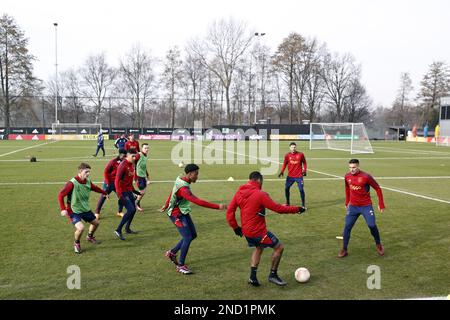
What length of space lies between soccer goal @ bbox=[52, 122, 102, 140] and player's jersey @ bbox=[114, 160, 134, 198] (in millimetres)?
56524

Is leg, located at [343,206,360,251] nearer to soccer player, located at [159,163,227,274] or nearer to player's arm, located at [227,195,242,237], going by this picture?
player's arm, located at [227,195,242,237]

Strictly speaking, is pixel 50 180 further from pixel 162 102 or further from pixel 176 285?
pixel 162 102

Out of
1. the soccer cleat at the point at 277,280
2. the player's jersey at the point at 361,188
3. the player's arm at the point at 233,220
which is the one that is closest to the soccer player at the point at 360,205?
the player's jersey at the point at 361,188

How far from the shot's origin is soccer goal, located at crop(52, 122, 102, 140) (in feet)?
208

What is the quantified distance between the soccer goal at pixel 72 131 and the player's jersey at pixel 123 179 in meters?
56.5

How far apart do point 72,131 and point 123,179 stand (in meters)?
59.1

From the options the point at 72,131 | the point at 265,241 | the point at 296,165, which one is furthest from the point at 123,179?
the point at 72,131

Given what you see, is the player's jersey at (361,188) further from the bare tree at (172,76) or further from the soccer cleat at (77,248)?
the bare tree at (172,76)

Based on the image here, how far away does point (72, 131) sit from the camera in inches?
2544

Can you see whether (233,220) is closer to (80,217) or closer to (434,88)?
(80,217)

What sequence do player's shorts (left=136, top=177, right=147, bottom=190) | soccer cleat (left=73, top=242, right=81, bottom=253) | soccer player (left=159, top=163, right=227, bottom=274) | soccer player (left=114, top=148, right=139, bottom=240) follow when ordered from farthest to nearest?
player's shorts (left=136, top=177, right=147, bottom=190) < soccer player (left=114, top=148, right=139, bottom=240) < soccer cleat (left=73, top=242, right=81, bottom=253) < soccer player (left=159, top=163, right=227, bottom=274)

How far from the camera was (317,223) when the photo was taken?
36.8ft

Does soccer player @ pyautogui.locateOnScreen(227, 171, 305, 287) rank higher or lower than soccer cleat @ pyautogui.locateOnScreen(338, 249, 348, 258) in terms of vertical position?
higher

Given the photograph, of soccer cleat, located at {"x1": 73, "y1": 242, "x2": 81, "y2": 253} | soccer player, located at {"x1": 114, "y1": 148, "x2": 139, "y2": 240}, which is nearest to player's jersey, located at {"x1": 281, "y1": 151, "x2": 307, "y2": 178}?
soccer player, located at {"x1": 114, "y1": 148, "x2": 139, "y2": 240}
